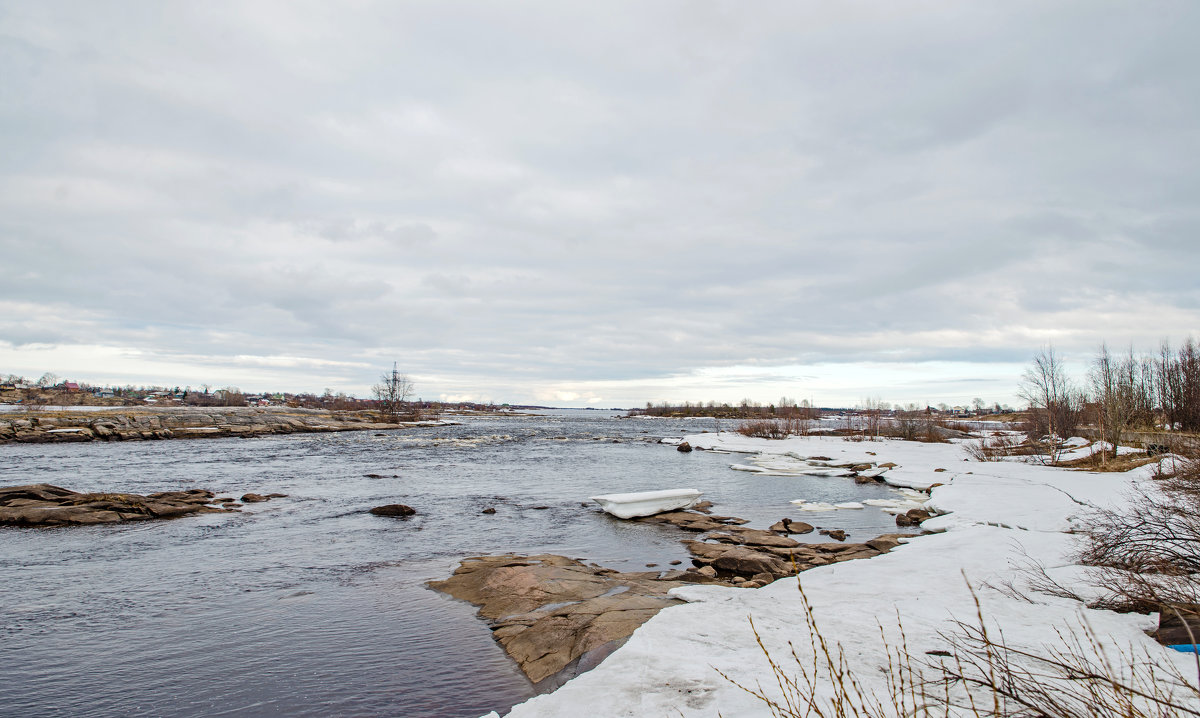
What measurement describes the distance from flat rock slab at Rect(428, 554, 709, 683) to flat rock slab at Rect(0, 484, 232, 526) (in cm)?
1099

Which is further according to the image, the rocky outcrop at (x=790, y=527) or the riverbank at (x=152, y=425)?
the riverbank at (x=152, y=425)

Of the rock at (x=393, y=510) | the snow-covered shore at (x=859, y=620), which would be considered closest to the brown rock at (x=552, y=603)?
the snow-covered shore at (x=859, y=620)

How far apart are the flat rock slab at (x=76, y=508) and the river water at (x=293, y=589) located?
2.08 feet

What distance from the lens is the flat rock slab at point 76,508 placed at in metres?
15.5

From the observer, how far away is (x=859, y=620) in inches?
290

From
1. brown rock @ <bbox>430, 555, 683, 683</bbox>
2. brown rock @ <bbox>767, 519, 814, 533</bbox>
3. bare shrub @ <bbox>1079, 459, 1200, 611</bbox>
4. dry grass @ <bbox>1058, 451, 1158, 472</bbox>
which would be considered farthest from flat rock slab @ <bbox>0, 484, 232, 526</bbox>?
dry grass @ <bbox>1058, 451, 1158, 472</bbox>

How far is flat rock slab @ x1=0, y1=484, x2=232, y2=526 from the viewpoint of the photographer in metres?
15.5

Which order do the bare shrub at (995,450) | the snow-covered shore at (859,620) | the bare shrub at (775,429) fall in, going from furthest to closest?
the bare shrub at (775,429) < the bare shrub at (995,450) < the snow-covered shore at (859,620)

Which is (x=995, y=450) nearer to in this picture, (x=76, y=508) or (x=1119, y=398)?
(x=1119, y=398)

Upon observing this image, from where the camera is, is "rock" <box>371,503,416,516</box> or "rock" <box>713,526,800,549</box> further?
"rock" <box>371,503,416,516</box>

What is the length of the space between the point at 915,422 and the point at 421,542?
51909 mm

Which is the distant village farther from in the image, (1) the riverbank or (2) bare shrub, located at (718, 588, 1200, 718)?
(2) bare shrub, located at (718, 588, 1200, 718)

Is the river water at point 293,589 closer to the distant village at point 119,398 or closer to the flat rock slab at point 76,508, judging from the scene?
the flat rock slab at point 76,508

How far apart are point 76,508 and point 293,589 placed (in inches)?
416
